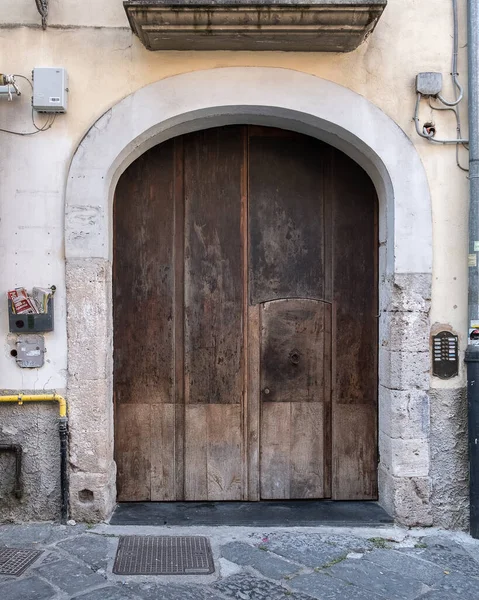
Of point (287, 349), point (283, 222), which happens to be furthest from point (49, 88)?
point (287, 349)

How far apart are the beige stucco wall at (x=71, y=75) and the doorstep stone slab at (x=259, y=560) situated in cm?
162

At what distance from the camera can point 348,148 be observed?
439cm

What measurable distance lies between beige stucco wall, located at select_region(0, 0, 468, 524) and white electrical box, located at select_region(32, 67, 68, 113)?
0.33 feet

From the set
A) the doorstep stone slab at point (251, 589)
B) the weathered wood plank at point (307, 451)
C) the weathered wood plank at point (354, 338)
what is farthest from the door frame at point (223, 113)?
the doorstep stone slab at point (251, 589)

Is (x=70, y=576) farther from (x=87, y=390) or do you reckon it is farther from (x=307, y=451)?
(x=307, y=451)

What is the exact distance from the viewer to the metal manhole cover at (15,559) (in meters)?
3.41

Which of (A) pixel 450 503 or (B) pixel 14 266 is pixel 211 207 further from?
(A) pixel 450 503

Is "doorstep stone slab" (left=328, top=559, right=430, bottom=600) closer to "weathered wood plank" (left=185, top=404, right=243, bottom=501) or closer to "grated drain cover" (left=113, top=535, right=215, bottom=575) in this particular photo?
"grated drain cover" (left=113, top=535, right=215, bottom=575)

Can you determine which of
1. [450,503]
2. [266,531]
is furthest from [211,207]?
[450,503]

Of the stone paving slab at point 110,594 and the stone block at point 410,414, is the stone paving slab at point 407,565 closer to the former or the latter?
the stone block at point 410,414

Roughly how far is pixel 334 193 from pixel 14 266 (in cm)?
244

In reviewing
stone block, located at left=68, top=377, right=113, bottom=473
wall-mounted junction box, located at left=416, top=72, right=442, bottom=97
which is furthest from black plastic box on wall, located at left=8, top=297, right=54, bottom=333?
wall-mounted junction box, located at left=416, top=72, right=442, bottom=97

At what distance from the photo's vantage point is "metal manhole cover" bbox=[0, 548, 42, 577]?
134 inches

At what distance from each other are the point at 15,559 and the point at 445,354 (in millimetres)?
3124
